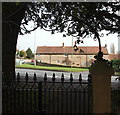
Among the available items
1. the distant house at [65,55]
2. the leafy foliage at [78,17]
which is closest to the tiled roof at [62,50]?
the distant house at [65,55]

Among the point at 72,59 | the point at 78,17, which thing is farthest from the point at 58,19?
the point at 72,59

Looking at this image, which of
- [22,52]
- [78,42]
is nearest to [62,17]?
[78,42]

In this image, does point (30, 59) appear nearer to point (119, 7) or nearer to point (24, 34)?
point (24, 34)

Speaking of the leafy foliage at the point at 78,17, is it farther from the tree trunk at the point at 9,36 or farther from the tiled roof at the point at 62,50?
the tiled roof at the point at 62,50

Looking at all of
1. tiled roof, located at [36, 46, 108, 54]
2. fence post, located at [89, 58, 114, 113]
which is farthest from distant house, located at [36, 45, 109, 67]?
fence post, located at [89, 58, 114, 113]

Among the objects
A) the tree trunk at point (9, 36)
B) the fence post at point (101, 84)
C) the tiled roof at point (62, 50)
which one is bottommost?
the fence post at point (101, 84)

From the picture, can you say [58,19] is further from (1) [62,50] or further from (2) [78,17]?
(1) [62,50]

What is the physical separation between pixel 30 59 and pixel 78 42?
149 ft

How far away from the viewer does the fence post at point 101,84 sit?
4676 mm

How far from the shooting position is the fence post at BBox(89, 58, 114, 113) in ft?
15.3

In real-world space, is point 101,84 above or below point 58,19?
below

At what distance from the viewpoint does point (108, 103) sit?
4953mm

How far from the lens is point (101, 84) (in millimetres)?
4793

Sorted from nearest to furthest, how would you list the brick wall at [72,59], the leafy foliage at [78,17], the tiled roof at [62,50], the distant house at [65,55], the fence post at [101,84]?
the fence post at [101,84]
the leafy foliage at [78,17]
the brick wall at [72,59]
the distant house at [65,55]
the tiled roof at [62,50]
